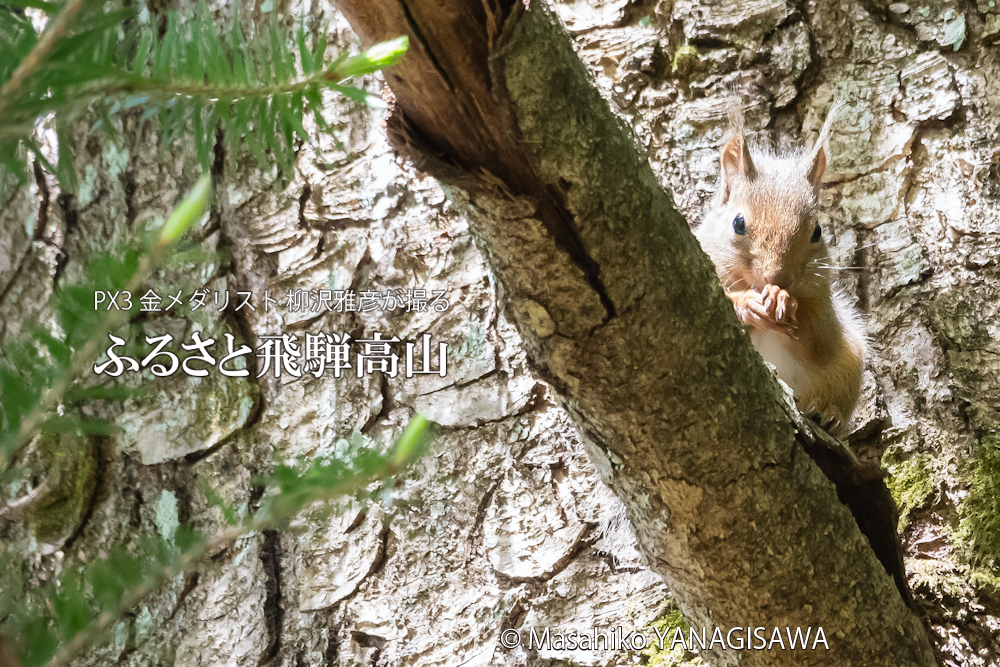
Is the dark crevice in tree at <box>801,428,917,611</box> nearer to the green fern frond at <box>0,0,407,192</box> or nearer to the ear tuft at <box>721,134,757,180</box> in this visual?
the ear tuft at <box>721,134,757,180</box>

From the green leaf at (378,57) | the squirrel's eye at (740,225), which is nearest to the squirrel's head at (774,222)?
the squirrel's eye at (740,225)

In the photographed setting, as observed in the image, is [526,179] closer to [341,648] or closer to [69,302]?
[69,302]

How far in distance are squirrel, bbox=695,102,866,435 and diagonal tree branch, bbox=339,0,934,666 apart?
0.33 m

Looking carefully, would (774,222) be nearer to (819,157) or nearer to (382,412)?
(819,157)

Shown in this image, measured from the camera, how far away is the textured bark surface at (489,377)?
1.15m

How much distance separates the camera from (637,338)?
70 cm

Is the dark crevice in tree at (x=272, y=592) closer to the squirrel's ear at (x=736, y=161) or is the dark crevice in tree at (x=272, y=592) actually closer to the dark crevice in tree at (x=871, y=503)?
the dark crevice in tree at (x=871, y=503)

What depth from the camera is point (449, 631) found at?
120 centimetres

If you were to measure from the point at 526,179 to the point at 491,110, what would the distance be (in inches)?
2.6

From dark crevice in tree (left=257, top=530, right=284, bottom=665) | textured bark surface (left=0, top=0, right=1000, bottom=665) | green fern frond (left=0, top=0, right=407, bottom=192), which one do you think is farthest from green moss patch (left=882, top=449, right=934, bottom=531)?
green fern frond (left=0, top=0, right=407, bottom=192)

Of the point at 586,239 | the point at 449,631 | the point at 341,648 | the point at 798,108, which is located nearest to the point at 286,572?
the point at 341,648

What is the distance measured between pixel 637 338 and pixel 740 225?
61cm

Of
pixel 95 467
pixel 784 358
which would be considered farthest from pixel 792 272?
pixel 95 467

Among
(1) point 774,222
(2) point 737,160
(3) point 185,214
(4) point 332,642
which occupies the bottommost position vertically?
(4) point 332,642
